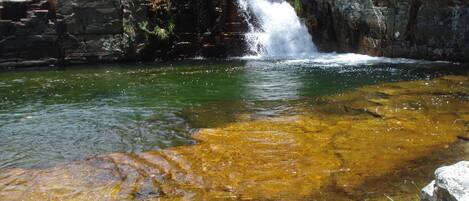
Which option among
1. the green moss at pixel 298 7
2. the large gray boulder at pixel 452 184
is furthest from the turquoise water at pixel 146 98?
the large gray boulder at pixel 452 184

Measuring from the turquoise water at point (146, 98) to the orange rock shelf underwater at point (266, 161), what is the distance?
2.19ft

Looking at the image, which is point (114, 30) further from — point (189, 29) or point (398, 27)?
point (398, 27)

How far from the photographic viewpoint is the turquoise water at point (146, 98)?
25.5ft

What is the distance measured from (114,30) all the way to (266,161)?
1574 centimetres

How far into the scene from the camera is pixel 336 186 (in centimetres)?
527

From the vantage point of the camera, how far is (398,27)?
58.5 feet

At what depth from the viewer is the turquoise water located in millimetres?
7781

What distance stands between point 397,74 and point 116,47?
11752 millimetres

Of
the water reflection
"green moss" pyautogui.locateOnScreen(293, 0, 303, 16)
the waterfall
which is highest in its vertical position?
"green moss" pyautogui.locateOnScreen(293, 0, 303, 16)

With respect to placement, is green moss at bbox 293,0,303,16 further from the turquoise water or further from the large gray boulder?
the large gray boulder

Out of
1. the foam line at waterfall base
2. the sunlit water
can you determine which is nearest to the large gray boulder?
the sunlit water

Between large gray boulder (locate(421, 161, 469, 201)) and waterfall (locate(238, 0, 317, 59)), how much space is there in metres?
18.5

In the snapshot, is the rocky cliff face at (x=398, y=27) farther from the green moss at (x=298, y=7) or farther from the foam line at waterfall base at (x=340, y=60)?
the green moss at (x=298, y=7)

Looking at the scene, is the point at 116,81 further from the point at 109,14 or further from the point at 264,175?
the point at 264,175
